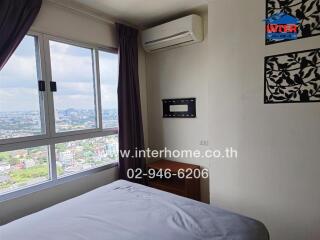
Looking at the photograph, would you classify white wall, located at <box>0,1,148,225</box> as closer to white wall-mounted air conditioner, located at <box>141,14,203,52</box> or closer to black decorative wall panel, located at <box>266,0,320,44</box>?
white wall-mounted air conditioner, located at <box>141,14,203,52</box>

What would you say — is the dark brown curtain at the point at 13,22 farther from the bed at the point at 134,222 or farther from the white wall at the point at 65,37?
the bed at the point at 134,222

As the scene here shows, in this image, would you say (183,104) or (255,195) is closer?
(255,195)

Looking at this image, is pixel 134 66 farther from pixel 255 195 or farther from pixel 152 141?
pixel 255 195

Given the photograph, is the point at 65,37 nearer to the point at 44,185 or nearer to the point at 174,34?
the point at 174,34

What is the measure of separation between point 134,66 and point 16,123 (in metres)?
1.56

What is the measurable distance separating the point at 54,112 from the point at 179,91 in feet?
5.17

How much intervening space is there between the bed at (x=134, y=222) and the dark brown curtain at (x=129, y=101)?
1148mm

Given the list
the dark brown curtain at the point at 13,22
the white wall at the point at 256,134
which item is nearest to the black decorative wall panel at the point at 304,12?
the white wall at the point at 256,134

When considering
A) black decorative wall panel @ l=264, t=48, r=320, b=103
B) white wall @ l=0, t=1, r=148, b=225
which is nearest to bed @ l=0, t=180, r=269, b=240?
white wall @ l=0, t=1, r=148, b=225

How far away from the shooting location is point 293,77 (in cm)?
170

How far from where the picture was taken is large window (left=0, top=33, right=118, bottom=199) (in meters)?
1.99

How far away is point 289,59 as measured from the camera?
1.71 meters

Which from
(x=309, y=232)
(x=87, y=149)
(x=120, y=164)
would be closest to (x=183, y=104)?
(x=120, y=164)

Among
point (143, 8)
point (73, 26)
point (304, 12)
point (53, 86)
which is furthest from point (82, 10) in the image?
point (304, 12)
